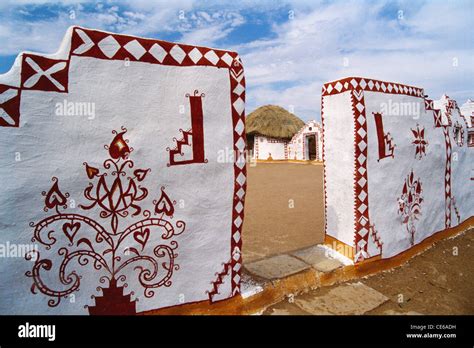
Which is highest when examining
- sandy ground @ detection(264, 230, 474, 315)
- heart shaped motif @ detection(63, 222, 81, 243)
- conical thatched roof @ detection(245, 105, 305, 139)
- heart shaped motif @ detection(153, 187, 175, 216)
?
conical thatched roof @ detection(245, 105, 305, 139)

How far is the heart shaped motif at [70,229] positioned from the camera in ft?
6.67

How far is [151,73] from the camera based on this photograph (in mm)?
2271

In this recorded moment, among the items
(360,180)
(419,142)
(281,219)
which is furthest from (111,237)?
(281,219)

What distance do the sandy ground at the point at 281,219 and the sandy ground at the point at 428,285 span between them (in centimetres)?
155

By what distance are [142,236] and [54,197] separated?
65 cm

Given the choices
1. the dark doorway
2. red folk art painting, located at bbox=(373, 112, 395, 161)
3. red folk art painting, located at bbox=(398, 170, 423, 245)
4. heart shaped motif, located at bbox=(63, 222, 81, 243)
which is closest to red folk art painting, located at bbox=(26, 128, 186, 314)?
heart shaped motif, located at bbox=(63, 222, 81, 243)

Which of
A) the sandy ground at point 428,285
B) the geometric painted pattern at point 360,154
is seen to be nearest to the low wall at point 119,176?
the sandy ground at point 428,285

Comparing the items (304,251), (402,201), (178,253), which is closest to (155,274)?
(178,253)

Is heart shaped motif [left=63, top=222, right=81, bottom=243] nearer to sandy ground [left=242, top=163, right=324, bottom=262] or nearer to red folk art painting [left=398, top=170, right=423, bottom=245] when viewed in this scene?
sandy ground [left=242, top=163, right=324, bottom=262]

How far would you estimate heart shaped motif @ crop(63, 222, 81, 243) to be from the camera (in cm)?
203

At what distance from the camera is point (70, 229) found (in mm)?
2047

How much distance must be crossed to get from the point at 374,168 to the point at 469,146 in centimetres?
334

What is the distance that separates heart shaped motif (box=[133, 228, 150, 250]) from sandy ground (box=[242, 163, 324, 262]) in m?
2.53
